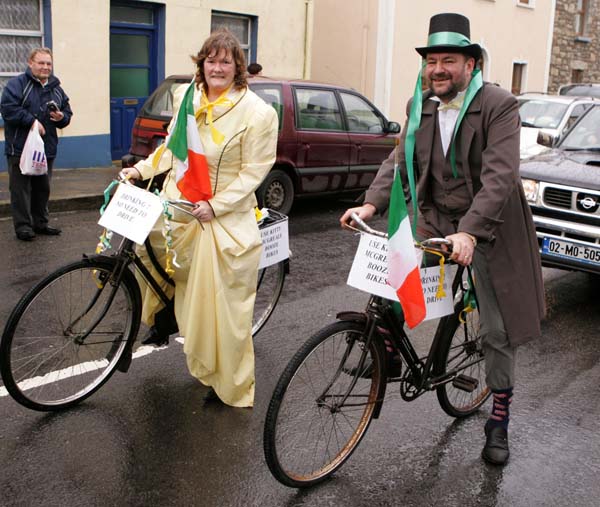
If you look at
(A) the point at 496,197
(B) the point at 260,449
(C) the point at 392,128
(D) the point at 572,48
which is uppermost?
(D) the point at 572,48

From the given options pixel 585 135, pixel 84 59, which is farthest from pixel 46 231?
pixel 585 135

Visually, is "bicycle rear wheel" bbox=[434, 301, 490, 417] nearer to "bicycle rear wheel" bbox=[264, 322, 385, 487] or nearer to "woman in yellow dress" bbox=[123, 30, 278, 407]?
"bicycle rear wheel" bbox=[264, 322, 385, 487]

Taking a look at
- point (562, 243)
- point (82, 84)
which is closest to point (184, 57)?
point (82, 84)

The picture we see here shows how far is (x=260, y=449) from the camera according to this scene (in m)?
3.96

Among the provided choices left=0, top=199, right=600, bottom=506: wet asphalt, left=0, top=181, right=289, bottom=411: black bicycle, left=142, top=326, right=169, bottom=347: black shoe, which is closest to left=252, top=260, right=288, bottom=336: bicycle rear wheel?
left=0, top=199, right=600, bottom=506: wet asphalt

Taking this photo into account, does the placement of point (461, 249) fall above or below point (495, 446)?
above

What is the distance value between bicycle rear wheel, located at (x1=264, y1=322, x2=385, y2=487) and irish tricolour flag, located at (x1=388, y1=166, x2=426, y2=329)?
→ 0.27m

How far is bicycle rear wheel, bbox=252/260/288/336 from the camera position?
546 cm

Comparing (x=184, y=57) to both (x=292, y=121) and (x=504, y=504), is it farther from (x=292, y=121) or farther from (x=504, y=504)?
(x=504, y=504)

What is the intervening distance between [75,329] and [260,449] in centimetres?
119

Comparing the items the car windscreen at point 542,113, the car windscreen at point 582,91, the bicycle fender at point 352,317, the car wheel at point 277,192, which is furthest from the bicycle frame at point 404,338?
the car windscreen at point 582,91

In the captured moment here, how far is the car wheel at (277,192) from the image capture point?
9.70 m

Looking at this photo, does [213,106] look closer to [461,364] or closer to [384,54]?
[461,364]

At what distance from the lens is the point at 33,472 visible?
3631mm
